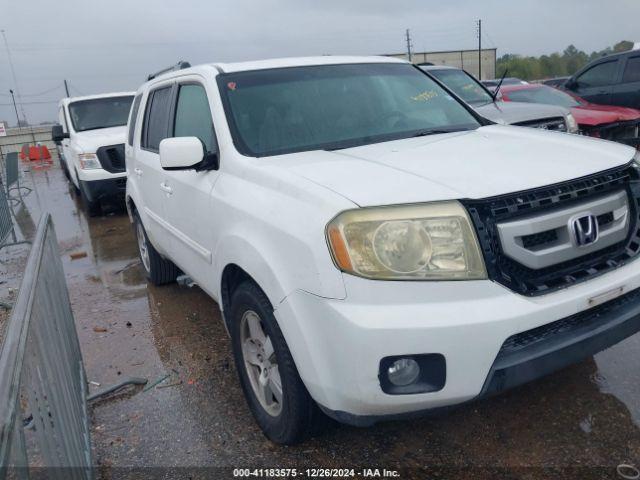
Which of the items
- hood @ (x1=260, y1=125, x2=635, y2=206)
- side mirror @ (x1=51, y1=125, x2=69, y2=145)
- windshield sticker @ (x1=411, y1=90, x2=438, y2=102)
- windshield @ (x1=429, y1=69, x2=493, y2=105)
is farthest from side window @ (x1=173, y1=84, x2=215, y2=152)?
side mirror @ (x1=51, y1=125, x2=69, y2=145)

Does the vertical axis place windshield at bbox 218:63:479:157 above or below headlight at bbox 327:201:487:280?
above

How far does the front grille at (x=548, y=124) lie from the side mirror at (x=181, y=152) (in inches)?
204

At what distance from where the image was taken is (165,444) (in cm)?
304

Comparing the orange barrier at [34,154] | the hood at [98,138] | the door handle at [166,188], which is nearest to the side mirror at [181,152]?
the door handle at [166,188]

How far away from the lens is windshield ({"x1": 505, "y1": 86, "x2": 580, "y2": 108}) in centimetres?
1006

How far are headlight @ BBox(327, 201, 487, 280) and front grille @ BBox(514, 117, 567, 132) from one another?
5.50 metres

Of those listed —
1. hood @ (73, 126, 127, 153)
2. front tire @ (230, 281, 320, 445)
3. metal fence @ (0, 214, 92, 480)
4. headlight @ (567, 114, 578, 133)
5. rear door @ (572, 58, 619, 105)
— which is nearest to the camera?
metal fence @ (0, 214, 92, 480)

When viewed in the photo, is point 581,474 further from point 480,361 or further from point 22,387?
point 22,387

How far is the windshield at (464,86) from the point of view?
8.60m

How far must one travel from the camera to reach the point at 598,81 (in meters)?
11.4

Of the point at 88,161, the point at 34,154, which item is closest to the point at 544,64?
the point at 34,154

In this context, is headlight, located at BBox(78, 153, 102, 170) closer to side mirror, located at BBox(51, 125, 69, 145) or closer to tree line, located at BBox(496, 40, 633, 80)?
side mirror, located at BBox(51, 125, 69, 145)

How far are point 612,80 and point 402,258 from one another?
10734mm

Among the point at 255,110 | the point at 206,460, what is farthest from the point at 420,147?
the point at 206,460
